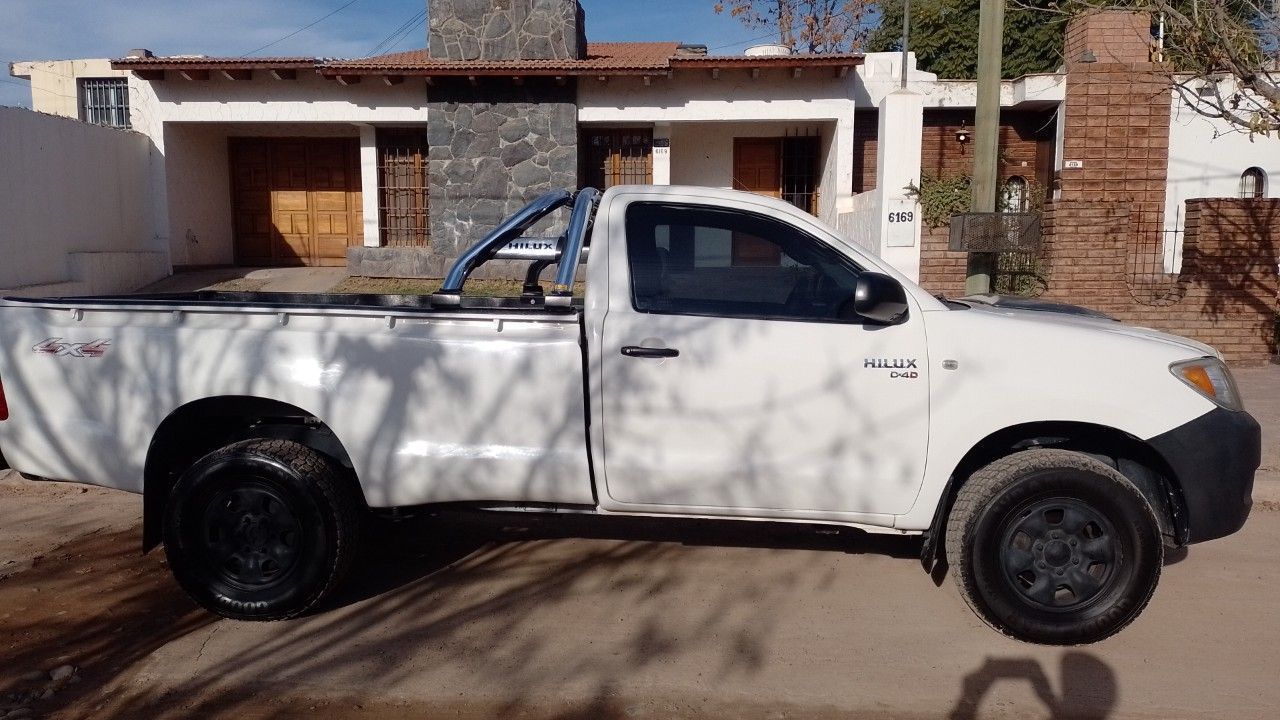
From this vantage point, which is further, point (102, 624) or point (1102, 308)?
point (1102, 308)

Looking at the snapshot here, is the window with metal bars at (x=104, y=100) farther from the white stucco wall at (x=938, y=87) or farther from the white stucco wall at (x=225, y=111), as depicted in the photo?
the white stucco wall at (x=938, y=87)

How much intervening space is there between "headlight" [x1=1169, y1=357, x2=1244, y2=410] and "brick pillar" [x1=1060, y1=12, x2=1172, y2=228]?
13.3 m

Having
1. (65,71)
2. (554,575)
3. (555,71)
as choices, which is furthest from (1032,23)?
(554,575)

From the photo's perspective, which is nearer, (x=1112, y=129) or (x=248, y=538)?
(x=248, y=538)

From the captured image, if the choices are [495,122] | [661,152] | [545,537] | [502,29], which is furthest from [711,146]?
[545,537]

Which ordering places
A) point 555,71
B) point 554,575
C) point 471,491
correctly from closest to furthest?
point 471,491 < point 554,575 < point 555,71

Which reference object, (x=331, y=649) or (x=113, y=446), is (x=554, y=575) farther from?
(x=113, y=446)

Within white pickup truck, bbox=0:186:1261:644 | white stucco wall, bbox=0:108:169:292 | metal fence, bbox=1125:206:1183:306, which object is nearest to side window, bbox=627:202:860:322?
white pickup truck, bbox=0:186:1261:644

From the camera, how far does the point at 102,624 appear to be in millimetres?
4441

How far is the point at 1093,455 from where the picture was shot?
4500mm

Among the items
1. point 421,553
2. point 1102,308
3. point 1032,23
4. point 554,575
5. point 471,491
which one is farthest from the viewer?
point 1032,23

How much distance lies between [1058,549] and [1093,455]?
0.56 metres

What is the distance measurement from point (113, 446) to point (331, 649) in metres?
1.42

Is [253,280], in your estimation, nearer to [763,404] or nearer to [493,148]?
[493,148]
